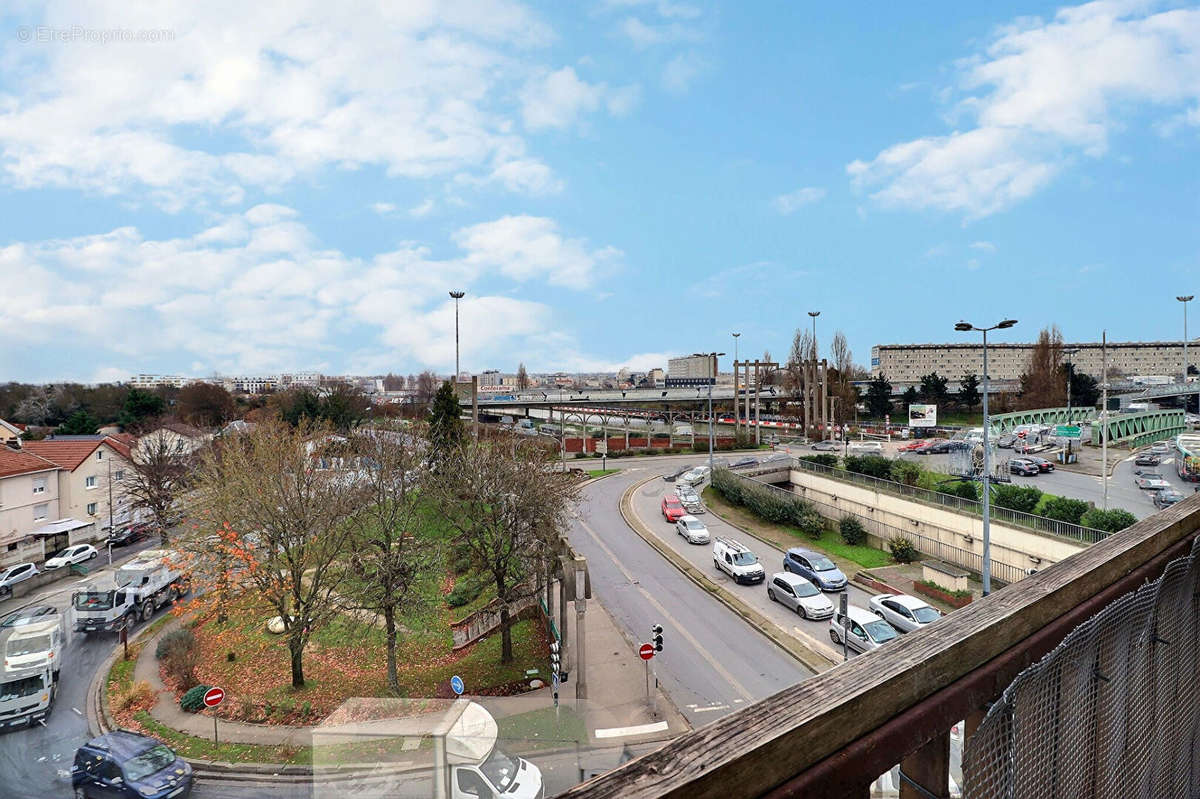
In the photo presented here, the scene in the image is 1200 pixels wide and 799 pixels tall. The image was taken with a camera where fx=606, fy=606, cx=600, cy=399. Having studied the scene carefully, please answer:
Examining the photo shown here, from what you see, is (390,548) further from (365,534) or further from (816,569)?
(816,569)

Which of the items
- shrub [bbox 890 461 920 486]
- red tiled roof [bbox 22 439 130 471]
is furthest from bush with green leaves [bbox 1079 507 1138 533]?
red tiled roof [bbox 22 439 130 471]

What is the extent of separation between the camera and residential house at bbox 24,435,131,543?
31.9m

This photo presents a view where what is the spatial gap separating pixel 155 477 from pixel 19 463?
5.80m

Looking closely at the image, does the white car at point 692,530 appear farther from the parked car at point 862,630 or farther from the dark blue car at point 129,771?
the dark blue car at point 129,771

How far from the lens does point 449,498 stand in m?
15.7

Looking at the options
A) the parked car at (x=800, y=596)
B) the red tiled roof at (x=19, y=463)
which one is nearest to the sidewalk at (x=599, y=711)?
the parked car at (x=800, y=596)

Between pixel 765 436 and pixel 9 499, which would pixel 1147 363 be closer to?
pixel 765 436

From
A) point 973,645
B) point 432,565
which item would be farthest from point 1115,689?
point 432,565

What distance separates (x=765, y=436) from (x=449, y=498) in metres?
50.4

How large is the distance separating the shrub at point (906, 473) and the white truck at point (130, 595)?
92.3 feet

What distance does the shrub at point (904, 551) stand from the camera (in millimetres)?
22827

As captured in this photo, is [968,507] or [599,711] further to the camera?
[968,507]

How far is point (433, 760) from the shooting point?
279 inches

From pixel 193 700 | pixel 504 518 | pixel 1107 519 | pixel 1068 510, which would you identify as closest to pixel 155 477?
pixel 193 700
